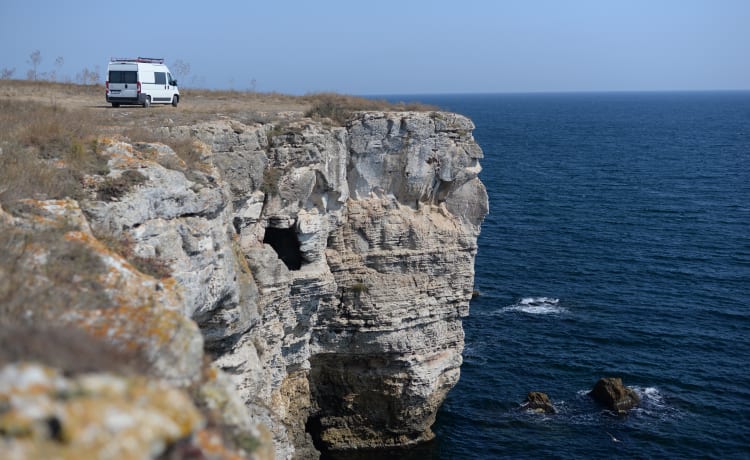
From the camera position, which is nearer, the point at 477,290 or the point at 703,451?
the point at 703,451

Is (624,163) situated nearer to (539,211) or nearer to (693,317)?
(539,211)

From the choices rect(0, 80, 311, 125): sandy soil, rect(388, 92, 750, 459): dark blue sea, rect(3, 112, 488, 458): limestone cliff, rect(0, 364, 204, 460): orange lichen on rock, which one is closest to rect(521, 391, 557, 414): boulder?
rect(388, 92, 750, 459): dark blue sea

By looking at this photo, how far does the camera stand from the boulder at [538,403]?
35531mm

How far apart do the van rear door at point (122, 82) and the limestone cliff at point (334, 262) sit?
7240mm

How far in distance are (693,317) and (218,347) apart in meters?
34.6

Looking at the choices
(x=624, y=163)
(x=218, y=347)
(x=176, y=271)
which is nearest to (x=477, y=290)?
(x=218, y=347)

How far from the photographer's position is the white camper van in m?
29.3

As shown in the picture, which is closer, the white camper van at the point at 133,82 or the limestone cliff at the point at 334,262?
the limestone cliff at the point at 334,262

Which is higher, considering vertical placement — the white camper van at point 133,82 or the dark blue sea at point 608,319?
the white camper van at point 133,82

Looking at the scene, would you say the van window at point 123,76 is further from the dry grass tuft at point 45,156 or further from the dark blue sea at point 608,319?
the dark blue sea at point 608,319

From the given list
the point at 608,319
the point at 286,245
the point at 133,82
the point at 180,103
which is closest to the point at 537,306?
the point at 608,319

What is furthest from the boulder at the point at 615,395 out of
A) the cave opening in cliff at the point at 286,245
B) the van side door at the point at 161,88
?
the van side door at the point at 161,88

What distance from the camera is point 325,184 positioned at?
27.2 meters

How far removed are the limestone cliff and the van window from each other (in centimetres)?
735
